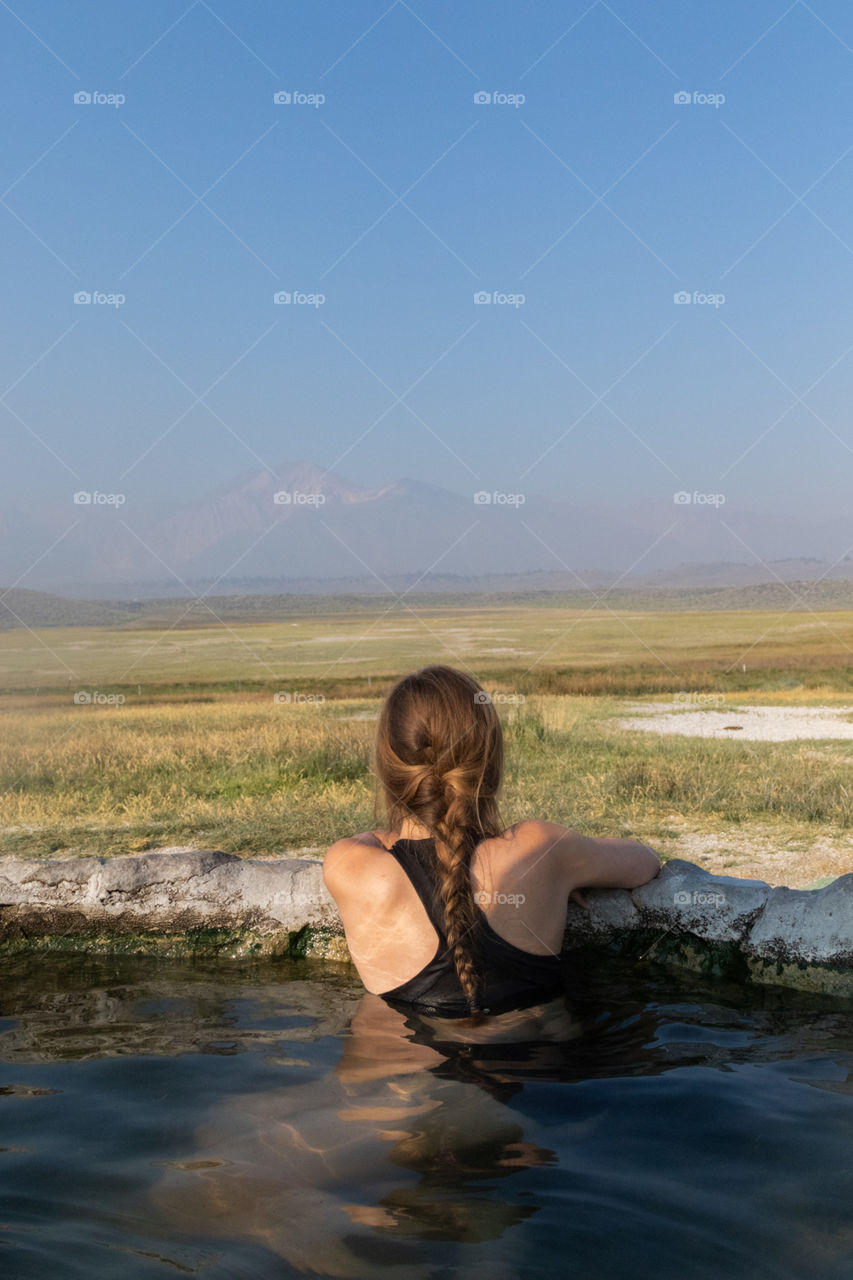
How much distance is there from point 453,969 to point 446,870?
0.31m

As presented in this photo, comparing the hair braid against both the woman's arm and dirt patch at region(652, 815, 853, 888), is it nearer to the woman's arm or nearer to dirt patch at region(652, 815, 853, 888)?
the woman's arm

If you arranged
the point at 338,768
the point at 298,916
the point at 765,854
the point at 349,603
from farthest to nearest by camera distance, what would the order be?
the point at 349,603
the point at 338,768
the point at 765,854
the point at 298,916

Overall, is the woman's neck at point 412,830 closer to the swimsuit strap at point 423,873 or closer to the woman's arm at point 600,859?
the swimsuit strap at point 423,873

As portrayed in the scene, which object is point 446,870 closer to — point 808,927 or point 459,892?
point 459,892

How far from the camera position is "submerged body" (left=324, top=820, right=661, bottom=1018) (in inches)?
123

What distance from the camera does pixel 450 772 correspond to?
10.2ft

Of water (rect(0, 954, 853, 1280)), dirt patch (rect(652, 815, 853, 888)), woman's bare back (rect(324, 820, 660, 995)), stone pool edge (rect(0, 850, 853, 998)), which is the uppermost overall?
woman's bare back (rect(324, 820, 660, 995))

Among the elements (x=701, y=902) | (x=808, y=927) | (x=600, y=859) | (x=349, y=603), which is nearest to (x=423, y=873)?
(x=600, y=859)

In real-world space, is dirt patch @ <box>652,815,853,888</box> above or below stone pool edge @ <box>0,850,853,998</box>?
below

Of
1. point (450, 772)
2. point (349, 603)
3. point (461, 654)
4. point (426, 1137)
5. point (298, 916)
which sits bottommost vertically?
point (426, 1137)

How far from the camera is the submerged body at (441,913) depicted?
3.12 m

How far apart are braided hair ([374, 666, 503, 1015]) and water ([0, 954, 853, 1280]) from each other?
0.46 metres

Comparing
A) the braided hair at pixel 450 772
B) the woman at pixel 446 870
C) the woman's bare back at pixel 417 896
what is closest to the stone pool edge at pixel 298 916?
the woman's bare back at pixel 417 896

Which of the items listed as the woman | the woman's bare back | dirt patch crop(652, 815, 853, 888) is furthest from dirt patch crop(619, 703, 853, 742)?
the woman
